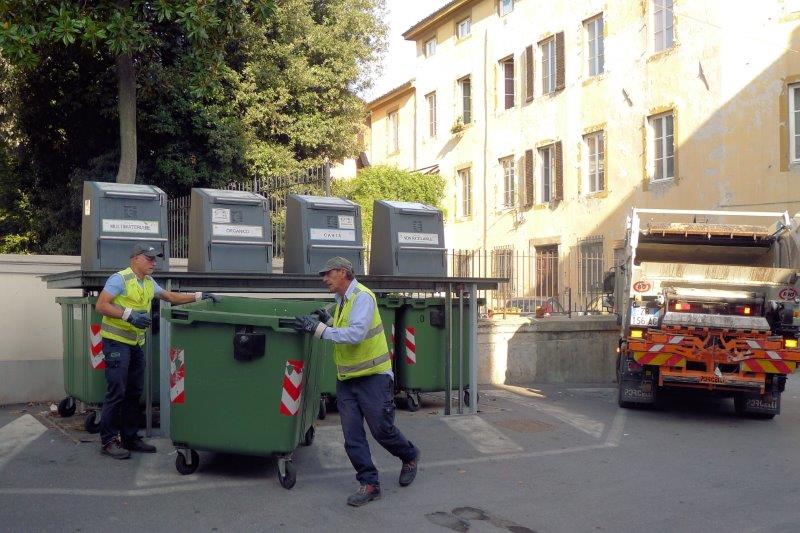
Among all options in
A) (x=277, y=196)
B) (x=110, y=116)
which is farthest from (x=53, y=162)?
(x=277, y=196)

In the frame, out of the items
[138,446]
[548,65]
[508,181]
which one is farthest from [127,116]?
[508,181]

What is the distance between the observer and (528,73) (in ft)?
78.8

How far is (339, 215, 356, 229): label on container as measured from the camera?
9156 mm

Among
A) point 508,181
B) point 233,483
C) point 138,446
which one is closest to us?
point 233,483

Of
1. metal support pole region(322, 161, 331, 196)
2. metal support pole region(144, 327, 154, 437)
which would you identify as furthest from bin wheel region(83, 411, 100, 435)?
metal support pole region(322, 161, 331, 196)

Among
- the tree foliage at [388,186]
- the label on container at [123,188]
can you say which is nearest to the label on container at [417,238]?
the label on container at [123,188]

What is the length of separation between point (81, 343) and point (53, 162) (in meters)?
11.8

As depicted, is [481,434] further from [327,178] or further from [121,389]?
[327,178]

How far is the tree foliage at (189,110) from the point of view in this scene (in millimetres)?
16531

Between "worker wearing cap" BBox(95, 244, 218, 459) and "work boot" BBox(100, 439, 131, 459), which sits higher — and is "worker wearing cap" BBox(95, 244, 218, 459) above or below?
above

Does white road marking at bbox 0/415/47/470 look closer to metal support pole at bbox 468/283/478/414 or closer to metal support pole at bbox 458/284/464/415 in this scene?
metal support pole at bbox 458/284/464/415

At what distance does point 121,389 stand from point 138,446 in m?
0.61

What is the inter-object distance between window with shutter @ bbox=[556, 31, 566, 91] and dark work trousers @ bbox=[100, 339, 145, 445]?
17.8 metres

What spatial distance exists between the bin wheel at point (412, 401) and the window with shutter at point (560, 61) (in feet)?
48.7
